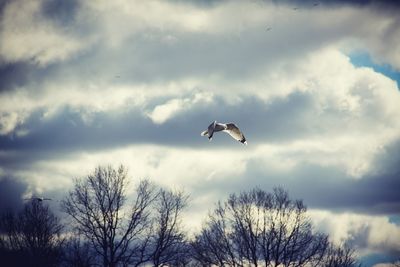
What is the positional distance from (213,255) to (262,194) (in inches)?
262

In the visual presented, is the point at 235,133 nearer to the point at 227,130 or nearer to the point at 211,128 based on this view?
the point at 227,130

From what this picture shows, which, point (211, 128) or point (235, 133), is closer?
point (211, 128)

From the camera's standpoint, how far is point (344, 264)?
38.8m

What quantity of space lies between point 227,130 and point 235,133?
550mm

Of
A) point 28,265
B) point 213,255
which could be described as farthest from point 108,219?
point 28,265

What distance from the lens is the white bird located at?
22.2 metres

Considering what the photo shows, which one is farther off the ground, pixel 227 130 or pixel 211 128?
pixel 227 130

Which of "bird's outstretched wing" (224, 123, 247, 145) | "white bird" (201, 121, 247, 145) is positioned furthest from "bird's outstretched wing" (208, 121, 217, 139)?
"bird's outstretched wing" (224, 123, 247, 145)

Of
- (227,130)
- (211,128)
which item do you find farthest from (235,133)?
(211,128)

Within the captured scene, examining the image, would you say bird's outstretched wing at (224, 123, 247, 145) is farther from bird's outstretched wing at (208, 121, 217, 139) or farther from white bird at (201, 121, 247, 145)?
bird's outstretched wing at (208, 121, 217, 139)

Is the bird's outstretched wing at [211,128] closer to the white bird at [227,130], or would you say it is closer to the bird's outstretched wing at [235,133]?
the white bird at [227,130]

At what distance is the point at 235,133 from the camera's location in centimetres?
2494

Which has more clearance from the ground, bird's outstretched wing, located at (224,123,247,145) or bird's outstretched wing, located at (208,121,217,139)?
bird's outstretched wing, located at (224,123,247,145)

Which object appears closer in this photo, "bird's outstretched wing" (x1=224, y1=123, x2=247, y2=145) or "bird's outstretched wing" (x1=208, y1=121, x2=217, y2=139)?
"bird's outstretched wing" (x1=208, y1=121, x2=217, y2=139)
